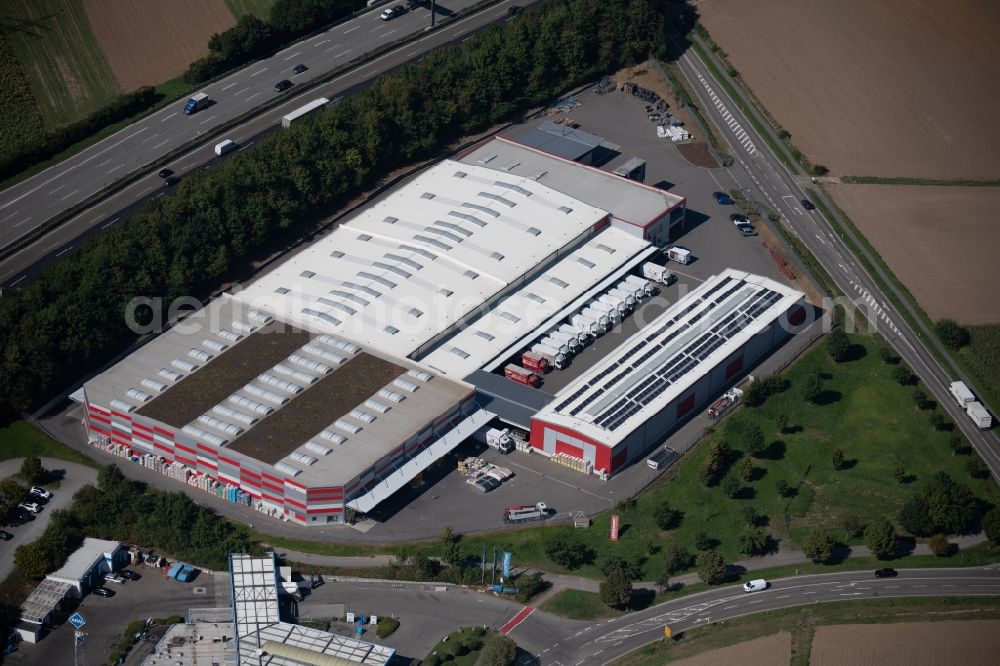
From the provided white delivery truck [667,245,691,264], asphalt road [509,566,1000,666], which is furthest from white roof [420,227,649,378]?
asphalt road [509,566,1000,666]

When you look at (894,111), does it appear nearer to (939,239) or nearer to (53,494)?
(939,239)

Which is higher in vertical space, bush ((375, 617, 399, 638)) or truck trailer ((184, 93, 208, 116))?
truck trailer ((184, 93, 208, 116))

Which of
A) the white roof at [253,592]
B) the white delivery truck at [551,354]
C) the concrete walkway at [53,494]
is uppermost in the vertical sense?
the concrete walkway at [53,494]

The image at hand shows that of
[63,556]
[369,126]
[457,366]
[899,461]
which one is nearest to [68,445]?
[63,556]

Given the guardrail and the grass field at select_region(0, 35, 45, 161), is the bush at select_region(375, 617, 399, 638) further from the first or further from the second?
the grass field at select_region(0, 35, 45, 161)

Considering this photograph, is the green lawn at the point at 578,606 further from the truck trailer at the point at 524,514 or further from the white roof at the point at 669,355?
the white roof at the point at 669,355

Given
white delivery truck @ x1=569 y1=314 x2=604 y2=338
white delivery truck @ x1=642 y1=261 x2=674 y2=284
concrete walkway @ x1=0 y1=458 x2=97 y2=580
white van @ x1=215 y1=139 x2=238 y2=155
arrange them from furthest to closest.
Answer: white van @ x1=215 y1=139 x2=238 y2=155
white delivery truck @ x1=642 y1=261 x2=674 y2=284
white delivery truck @ x1=569 y1=314 x2=604 y2=338
concrete walkway @ x1=0 y1=458 x2=97 y2=580

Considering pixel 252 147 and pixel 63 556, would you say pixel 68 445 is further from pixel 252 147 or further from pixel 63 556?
pixel 252 147

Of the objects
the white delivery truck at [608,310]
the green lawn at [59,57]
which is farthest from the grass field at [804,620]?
the green lawn at [59,57]
